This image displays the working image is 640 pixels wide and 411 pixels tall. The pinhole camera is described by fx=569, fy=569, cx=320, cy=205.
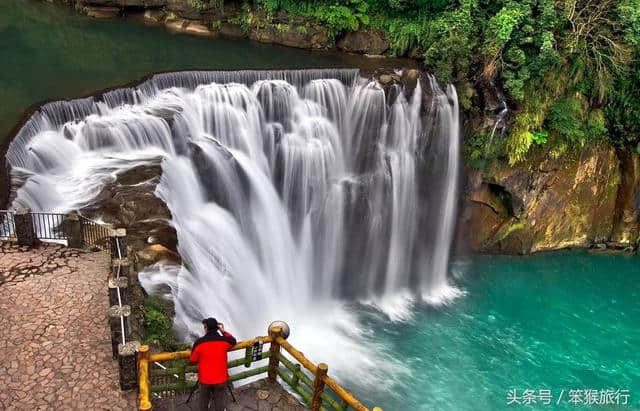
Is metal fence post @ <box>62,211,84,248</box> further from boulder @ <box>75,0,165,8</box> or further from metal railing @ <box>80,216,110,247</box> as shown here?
boulder @ <box>75,0,165,8</box>

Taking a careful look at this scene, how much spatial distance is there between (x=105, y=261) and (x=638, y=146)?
67.3ft

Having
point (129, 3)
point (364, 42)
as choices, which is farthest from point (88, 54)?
point (364, 42)

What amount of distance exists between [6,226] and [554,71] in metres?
19.8

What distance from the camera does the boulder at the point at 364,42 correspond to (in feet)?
90.5

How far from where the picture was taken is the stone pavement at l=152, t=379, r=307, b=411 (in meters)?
10.1

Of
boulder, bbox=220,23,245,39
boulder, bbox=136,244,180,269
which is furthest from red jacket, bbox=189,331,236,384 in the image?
boulder, bbox=220,23,245,39

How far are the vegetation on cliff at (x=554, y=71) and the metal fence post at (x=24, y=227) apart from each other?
51.4 feet

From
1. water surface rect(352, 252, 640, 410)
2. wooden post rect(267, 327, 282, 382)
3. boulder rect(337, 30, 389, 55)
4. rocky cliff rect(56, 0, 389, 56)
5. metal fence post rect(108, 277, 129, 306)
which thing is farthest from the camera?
rocky cliff rect(56, 0, 389, 56)

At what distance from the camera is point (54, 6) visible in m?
31.8

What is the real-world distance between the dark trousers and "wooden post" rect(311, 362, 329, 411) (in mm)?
1553

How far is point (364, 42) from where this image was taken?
27859 millimetres

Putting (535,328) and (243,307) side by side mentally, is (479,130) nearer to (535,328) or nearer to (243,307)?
(535,328)

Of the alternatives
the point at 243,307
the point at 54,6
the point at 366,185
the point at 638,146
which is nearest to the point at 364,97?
the point at 366,185

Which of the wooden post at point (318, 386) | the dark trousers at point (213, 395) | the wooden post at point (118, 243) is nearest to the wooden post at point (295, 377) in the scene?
the wooden post at point (318, 386)
